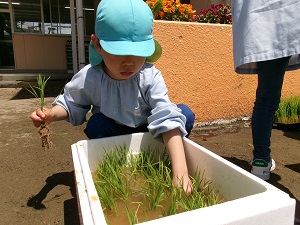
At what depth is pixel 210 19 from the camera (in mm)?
3232

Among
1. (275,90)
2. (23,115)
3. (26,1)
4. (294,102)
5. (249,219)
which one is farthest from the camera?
(26,1)

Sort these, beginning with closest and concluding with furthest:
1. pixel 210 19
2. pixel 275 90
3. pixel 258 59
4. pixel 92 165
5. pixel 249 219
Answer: pixel 249 219
pixel 92 165
pixel 258 59
pixel 275 90
pixel 210 19

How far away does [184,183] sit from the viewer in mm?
1058

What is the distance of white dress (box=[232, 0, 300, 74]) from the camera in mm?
1365

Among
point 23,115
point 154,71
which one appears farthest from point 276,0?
point 23,115

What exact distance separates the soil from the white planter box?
638 mm

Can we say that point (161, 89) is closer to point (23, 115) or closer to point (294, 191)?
point (294, 191)

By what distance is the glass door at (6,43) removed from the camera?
1008 centimetres

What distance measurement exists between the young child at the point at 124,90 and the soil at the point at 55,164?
0.67ft

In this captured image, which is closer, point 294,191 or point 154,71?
point 154,71

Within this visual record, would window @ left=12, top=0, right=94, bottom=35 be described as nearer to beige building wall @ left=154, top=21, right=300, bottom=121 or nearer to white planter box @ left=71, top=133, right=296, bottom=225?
beige building wall @ left=154, top=21, right=300, bottom=121

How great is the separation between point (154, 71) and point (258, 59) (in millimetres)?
525

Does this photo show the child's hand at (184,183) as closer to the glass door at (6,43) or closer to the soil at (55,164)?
the soil at (55,164)

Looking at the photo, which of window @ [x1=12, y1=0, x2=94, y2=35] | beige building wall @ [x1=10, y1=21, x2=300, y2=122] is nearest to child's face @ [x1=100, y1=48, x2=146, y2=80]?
beige building wall @ [x1=10, y1=21, x2=300, y2=122]
